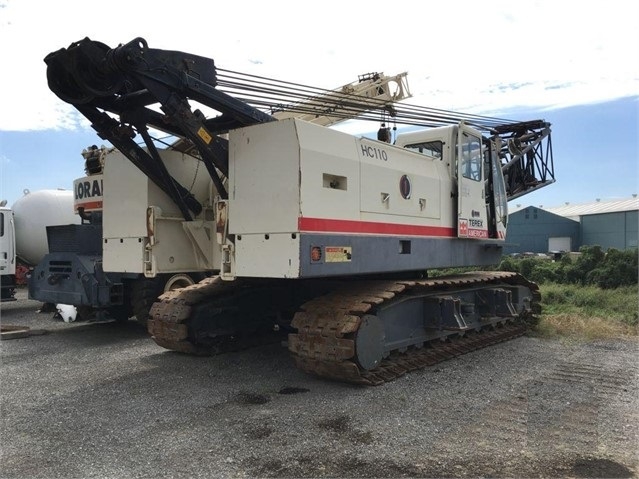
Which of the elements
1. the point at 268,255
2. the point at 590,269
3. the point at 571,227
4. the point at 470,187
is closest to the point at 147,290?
the point at 268,255

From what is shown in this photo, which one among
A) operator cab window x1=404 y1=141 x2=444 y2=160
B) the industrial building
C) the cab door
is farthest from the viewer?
the industrial building

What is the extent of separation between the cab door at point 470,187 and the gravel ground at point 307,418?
1.89 m

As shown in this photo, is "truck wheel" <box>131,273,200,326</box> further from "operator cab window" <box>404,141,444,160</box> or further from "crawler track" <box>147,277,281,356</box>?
"operator cab window" <box>404,141,444,160</box>

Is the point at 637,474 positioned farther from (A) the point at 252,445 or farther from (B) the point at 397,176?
(B) the point at 397,176

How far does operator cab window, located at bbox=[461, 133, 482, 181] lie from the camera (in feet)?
26.9

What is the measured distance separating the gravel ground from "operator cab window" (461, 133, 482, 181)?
2699mm

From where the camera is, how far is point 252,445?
15.2ft

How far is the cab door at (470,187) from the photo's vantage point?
8.01m

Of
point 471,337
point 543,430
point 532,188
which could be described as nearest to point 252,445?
point 543,430

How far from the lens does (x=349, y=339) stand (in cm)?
604

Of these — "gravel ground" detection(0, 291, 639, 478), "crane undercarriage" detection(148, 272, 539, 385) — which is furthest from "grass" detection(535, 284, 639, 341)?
"gravel ground" detection(0, 291, 639, 478)

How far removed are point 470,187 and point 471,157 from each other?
0.48 meters

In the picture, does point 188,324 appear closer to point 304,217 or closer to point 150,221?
point 150,221

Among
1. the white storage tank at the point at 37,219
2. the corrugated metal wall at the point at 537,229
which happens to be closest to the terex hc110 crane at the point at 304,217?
the white storage tank at the point at 37,219
